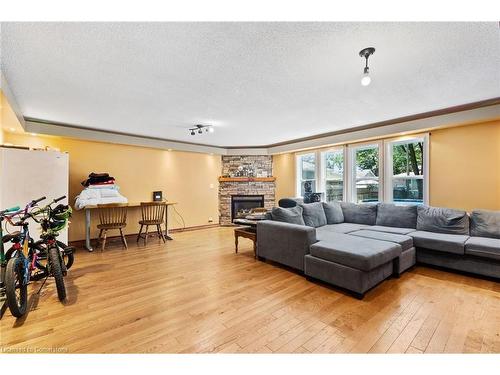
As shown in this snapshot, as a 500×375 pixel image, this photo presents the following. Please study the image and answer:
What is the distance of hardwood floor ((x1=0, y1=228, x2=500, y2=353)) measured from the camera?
165cm

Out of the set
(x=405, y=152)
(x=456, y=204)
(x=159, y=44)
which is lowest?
(x=456, y=204)

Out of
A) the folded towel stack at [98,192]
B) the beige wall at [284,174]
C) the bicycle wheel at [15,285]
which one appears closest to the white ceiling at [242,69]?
the folded towel stack at [98,192]

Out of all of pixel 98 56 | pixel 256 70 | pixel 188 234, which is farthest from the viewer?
→ pixel 188 234

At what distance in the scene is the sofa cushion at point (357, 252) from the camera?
2350 millimetres

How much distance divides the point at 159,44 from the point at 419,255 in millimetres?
4076

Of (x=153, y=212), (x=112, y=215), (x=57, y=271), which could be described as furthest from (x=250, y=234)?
(x=112, y=215)

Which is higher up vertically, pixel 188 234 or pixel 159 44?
pixel 159 44

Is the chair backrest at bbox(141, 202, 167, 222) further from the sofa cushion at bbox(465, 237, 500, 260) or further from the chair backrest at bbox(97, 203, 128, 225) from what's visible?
the sofa cushion at bbox(465, 237, 500, 260)

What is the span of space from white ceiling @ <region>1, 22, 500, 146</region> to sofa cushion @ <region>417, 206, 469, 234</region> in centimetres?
159

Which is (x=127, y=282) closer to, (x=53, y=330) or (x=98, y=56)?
(x=53, y=330)

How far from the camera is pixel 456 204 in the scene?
→ 3779mm

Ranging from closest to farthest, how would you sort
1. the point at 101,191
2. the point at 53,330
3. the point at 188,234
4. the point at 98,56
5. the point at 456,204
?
1. the point at 53,330
2. the point at 98,56
3. the point at 456,204
4. the point at 101,191
5. the point at 188,234
